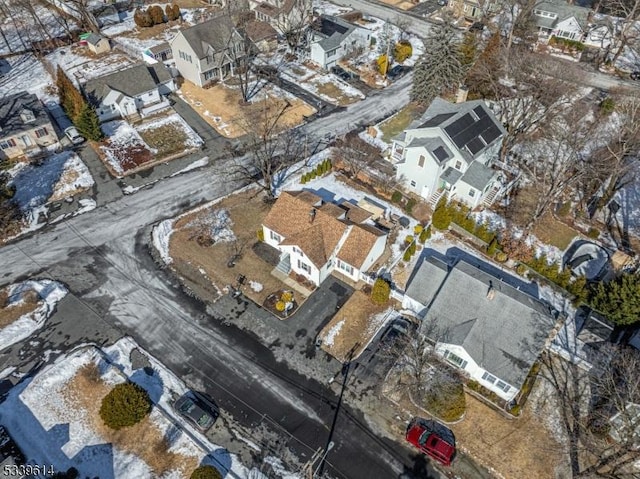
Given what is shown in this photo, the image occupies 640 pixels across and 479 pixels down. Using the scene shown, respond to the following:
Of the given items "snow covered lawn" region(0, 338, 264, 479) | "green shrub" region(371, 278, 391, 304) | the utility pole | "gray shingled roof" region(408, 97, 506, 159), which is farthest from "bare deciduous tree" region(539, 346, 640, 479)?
"gray shingled roof" region(408, 97, 506, 159)

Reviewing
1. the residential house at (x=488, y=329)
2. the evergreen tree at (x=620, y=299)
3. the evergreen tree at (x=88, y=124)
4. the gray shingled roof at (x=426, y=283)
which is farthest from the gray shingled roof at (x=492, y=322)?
the evergreen tree at (x=88, y=124)

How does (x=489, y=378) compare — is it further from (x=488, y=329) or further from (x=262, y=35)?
(x=262, y=35)

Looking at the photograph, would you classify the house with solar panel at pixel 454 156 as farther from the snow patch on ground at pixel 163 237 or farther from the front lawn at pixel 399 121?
the snow patch on ground at pixel 163 237

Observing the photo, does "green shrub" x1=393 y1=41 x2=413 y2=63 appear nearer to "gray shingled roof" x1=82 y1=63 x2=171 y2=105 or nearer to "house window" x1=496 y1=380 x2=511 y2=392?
"gray shingled roof" x1=82 y1=63 x2=171 y2=105

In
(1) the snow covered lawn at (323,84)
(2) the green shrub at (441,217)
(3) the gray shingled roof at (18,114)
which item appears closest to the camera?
(2) the green shrub at (441,217)

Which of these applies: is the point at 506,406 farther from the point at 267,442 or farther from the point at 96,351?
the point at 96,351

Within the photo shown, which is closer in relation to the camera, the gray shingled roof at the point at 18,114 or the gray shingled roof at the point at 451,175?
the gray shingled roof at the point at 451,175

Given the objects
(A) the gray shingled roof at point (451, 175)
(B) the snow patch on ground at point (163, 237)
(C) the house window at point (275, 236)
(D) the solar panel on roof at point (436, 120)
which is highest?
(D) the solar panel on roof at point (436, 120)

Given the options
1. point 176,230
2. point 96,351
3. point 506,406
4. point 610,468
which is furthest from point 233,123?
point 610,468
